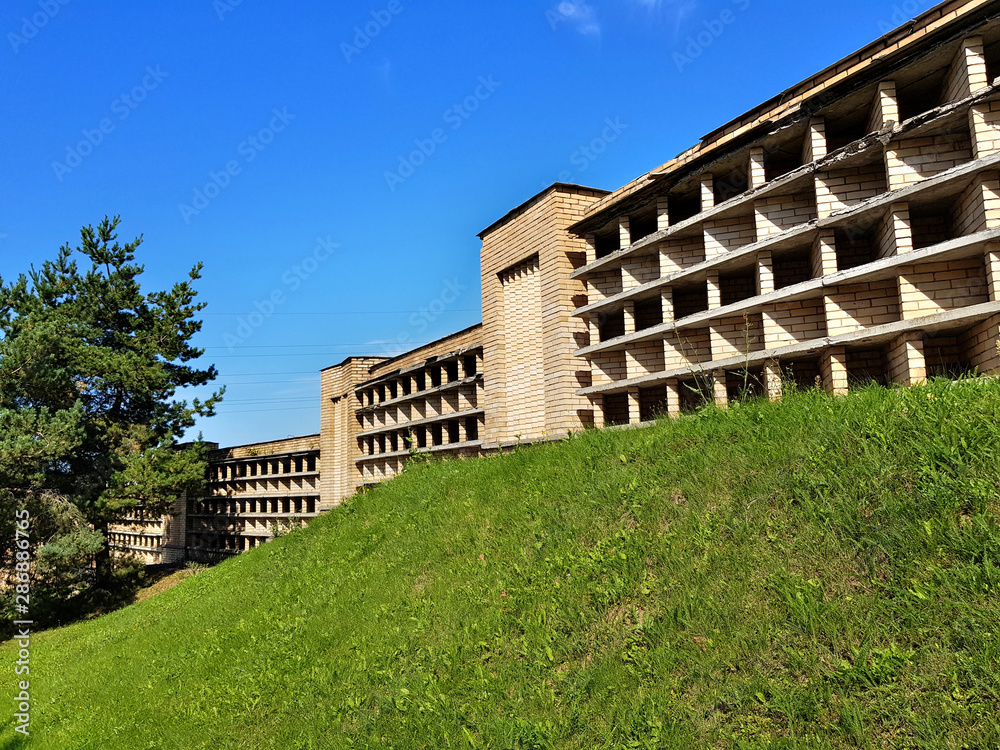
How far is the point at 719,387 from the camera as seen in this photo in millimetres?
8383

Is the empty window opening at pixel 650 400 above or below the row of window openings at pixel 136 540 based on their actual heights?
above

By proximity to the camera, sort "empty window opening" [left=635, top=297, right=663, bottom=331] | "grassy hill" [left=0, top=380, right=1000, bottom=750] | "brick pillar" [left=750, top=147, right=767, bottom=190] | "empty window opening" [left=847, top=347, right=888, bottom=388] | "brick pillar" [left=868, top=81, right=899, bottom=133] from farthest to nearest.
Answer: "empty window opening" [left=635, top=297, right=663, bottom=331], "brick pillar" [left=750, top=147, right=767, bottom=190], "empty window opening" [left=847, top=347, right=888, bottom=388], "brick pillar" [left=868, top=81, right=899, bottom=133], "grassy hill" [left=0, top=380, right=1000, bottom=750]

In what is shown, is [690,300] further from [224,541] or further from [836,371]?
[224,541]

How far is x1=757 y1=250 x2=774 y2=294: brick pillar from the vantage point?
787 cm

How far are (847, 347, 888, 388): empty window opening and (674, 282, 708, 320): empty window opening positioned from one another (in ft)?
8.79

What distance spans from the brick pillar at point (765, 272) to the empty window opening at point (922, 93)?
2015 mm

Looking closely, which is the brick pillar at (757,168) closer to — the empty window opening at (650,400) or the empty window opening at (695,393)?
the empty window opening at (695,393)

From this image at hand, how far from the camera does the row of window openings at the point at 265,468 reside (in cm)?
2290

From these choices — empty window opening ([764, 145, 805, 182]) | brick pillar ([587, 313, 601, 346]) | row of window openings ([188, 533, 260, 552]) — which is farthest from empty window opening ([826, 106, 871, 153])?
row of window openings ([188, 533, 260, 552])

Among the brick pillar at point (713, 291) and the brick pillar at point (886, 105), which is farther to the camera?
the brick pillar at point (713, 291)

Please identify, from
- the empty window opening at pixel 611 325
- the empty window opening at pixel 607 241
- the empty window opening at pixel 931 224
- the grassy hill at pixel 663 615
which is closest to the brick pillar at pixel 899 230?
the empty window opening at pixel 931 224

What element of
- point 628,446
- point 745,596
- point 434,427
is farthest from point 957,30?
point 434,427

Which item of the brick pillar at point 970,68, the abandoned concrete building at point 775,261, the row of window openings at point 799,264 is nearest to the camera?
the brick pillar at point 970,68

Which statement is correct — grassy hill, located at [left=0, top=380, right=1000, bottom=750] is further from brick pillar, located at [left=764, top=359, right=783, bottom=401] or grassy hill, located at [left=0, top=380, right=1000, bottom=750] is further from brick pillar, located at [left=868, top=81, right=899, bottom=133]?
brick pillar, located at [left=868, top=81, right=899, bottom=133]
